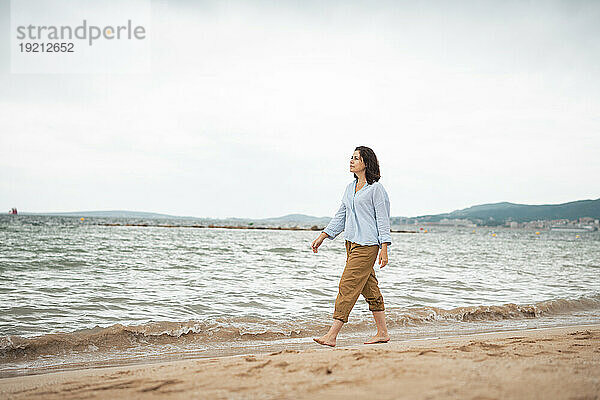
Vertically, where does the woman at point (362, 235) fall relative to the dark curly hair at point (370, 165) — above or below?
below

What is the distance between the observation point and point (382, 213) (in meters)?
4.55

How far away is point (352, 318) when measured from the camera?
21.6ft

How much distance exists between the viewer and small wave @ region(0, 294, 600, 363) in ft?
15.9

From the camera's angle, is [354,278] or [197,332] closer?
[354,278]

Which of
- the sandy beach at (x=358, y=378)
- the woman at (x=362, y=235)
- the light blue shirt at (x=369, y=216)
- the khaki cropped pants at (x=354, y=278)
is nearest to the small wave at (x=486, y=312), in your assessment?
the woman at (x=362, y=235)

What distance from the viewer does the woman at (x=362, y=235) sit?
4.52 m

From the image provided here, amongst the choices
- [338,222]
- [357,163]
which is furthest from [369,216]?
[357,163]

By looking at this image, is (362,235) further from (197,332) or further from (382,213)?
(197,332)

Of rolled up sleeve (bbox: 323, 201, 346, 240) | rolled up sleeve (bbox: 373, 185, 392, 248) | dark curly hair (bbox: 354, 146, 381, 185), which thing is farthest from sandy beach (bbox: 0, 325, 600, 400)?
dark curly hair (bbox: 354, 146, 381, 185)

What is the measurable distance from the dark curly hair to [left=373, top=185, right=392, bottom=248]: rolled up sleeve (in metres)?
0.12

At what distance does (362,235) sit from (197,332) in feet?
8.36

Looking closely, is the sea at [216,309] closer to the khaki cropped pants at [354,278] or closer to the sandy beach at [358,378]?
the khaki cropped pants at [354,278]

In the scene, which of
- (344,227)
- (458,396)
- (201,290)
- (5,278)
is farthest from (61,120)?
(458,396)

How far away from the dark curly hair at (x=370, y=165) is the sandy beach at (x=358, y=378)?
1864mm
